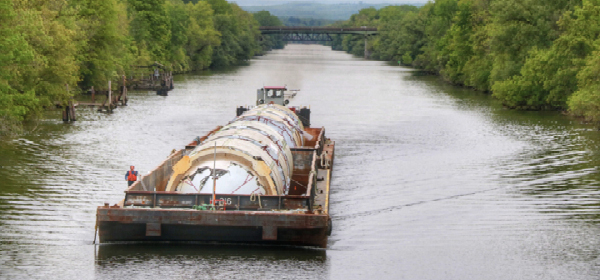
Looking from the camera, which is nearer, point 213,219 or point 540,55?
point 213,219

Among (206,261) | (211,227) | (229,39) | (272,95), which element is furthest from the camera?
(229,39)

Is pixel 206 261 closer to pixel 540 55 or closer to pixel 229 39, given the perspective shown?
pixel 540 55

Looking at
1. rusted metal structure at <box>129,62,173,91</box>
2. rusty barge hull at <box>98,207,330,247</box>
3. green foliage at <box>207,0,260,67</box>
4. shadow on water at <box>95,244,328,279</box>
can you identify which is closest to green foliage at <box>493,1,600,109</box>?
rusted metal structure at <box>129,62,173,91</box>

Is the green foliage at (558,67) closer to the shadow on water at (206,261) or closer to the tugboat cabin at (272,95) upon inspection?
the tugboat cabin at (272,95)

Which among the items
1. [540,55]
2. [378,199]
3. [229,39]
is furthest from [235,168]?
[229,39]

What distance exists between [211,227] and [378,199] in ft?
34.1

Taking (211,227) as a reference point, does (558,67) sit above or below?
above

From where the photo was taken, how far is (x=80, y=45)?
67.2 meters

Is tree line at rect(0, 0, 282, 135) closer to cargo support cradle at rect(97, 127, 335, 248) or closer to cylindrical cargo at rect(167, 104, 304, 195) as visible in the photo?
cylindrical cargo at rect(167, 104, 304, 195)

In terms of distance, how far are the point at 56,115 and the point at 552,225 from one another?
139 ft

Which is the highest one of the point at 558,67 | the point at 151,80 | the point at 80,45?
the point at 80,45

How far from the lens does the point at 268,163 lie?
2695 cm

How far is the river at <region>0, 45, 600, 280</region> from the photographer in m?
23.5

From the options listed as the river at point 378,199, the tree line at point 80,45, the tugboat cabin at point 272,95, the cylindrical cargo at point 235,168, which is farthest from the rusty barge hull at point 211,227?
the tugboat cabin at point 272,95
